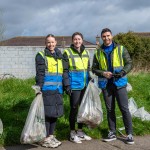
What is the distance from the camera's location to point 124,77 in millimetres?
5801

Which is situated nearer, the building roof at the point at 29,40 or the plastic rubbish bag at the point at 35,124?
the plastic rubbish bag at the point at 35,124

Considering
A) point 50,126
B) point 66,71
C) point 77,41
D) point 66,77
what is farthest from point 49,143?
point 77,41

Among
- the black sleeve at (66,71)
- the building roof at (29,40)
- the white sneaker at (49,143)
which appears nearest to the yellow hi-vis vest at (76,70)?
the black sleeve at (66,71)

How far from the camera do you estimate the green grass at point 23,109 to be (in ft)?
20.0

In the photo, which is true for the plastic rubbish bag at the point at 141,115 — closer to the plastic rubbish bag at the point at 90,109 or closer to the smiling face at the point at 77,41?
the plastic rubbish bag at the point at 90,109

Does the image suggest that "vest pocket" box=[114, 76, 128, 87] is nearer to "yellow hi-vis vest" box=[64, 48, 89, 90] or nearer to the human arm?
"yellow hi-vis vest" box=[64, 48, 89, 90]

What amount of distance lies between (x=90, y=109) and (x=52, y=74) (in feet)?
3.09

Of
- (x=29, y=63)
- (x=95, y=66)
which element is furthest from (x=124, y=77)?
(x=29, y=63)

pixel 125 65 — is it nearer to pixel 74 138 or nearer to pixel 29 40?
pixel 74 138

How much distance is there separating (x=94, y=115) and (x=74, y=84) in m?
0.65

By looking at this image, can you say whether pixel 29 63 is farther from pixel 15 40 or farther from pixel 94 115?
pixel 15 40

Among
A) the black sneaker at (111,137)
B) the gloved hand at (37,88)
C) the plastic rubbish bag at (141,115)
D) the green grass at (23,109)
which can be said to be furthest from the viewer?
the plastic rubbish bag at (141,115)

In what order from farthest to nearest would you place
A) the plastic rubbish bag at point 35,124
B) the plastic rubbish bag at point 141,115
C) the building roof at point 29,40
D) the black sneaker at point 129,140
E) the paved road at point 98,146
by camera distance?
1. the building roof at point 29,40
2. the plastic rubbish bag at point 141,115
3. the black sneaker at point 129,140
4. the paved road at point 98,146
5. the plastic rubbish bag at point 35,124

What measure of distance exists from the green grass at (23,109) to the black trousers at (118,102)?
0.49m
